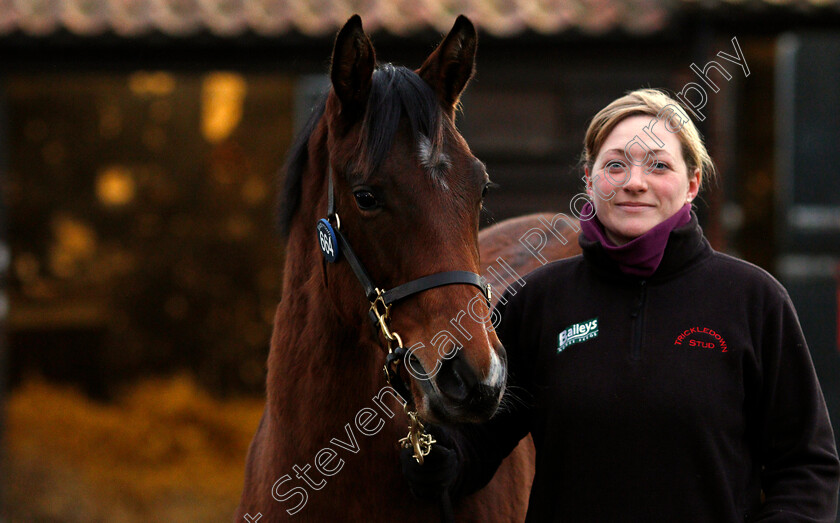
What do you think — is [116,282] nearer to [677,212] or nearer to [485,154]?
[485,154]

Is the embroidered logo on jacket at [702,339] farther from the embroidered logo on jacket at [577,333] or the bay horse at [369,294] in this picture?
the bay horse at [369,294]

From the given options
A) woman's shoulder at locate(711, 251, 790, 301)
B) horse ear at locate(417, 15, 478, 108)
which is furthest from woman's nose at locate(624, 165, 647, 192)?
horse ear at locate(417, 15, 478, 108)

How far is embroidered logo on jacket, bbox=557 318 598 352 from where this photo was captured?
2.01 metres

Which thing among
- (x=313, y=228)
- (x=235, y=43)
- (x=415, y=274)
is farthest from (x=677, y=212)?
(x=235, y=43)

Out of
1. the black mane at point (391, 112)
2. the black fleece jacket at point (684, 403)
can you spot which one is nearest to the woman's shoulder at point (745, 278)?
the black fleece jacket at point (684, 403)

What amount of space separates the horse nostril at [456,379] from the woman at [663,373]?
9.9 inches

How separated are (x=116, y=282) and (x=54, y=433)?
4.32 ft

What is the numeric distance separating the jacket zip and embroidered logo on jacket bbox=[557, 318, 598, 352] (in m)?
0.09

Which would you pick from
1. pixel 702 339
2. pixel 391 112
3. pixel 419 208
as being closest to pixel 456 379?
pixel 419 208

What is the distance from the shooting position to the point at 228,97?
24.3 feet

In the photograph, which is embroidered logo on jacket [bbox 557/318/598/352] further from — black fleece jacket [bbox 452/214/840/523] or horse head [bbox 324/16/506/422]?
horse head [bbox 324/16/506/422]

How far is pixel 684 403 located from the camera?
6.10ft

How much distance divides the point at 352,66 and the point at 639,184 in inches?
29.3

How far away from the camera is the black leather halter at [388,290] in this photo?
6.54ft
